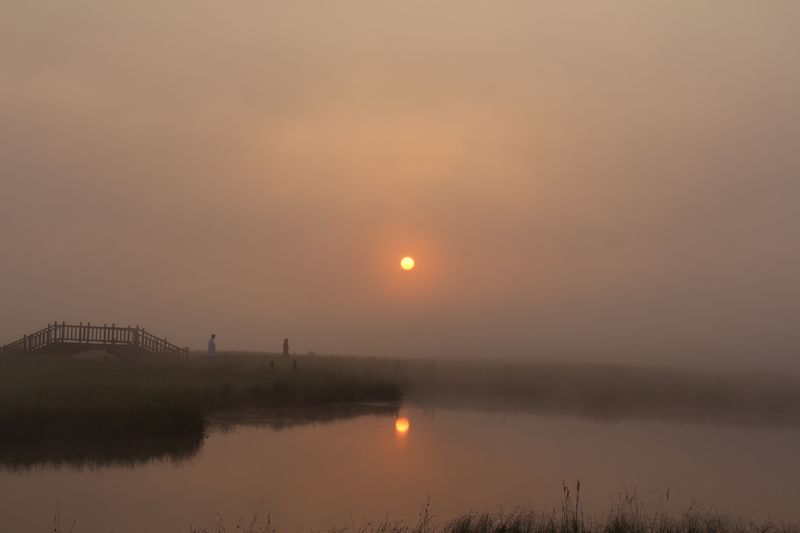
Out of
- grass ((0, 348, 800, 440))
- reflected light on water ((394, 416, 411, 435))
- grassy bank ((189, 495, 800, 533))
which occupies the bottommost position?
grassy bank ((189, 495, 800, 533))

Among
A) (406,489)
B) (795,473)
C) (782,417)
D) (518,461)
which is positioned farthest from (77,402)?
(782,417)

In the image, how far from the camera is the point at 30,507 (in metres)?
14.7

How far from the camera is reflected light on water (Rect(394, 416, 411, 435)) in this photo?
2758 centimetres

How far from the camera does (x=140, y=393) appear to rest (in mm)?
25609

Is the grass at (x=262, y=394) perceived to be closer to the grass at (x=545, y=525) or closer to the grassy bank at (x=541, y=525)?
the grass at (x=545, y=525)

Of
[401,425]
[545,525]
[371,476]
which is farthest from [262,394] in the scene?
[545,525]

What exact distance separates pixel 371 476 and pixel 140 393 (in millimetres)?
10540

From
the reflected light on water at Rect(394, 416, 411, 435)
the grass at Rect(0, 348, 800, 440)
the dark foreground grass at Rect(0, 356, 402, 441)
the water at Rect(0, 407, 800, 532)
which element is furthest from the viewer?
the reflected light on water at Rect(394, 416, 411, 435)

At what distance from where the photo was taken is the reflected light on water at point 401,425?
27577 mm

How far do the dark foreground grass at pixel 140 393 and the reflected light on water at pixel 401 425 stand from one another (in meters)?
6.15

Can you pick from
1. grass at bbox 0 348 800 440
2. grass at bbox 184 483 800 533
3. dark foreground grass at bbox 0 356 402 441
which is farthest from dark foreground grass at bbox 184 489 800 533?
grass at bbox 0 348 800 440

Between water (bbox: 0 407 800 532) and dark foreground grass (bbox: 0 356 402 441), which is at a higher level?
dark foreground grass (bbox: 0 356 402 441)

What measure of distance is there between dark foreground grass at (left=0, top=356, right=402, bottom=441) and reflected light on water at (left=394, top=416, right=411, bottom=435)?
6.15 metres

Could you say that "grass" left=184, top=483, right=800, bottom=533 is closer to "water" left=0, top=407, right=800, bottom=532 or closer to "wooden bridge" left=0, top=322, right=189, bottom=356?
"water" left=0, top=407, right=800, bottom=532
